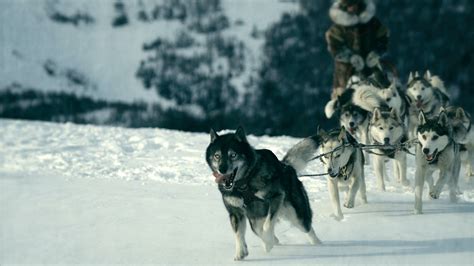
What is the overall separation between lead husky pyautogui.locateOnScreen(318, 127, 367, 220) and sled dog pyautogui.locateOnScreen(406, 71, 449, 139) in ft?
9.67

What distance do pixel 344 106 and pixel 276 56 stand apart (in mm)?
13589

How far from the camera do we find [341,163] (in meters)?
6.14

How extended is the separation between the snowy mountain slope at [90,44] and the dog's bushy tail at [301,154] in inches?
580

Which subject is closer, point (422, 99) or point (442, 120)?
point (442, 120)

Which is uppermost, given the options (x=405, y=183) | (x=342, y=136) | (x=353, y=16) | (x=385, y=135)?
(x=353, y=16)

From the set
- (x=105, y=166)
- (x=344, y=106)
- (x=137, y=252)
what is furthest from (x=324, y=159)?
(x=105, y=166)

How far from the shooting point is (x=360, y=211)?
6562 mm

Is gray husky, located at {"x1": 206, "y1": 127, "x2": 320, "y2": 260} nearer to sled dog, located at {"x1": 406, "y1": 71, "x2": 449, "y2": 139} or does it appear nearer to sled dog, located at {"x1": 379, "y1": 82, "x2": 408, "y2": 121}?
sled dog, located at {"x1": 379, "y1": 82, "x2": 408, "y2": 121}

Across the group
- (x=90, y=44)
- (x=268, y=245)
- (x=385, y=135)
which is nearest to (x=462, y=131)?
(x=385, y=135)

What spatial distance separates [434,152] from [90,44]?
20.3 m

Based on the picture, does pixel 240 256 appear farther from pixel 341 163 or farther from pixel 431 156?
pixel 431 156

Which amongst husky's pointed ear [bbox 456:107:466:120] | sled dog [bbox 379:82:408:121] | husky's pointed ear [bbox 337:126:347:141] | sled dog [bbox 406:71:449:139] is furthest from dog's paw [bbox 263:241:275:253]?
sled dog [bbox 406:71:449:139]

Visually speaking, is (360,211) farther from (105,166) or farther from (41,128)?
(41,128)

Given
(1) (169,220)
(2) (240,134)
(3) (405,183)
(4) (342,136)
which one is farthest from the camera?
(3) (405,183)
